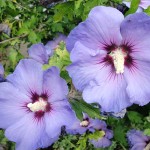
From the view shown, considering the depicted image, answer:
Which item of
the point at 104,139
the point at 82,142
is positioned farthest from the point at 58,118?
the point at 104,139

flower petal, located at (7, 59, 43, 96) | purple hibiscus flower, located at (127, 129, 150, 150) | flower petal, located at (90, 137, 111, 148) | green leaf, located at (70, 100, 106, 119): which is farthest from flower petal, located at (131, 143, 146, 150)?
flower petal, located at (7, 59, 43, 96)

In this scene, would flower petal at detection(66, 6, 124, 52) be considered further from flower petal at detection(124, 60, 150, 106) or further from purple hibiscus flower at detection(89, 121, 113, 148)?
purple hibiscus flower at detection(89, 121, 113, 148)

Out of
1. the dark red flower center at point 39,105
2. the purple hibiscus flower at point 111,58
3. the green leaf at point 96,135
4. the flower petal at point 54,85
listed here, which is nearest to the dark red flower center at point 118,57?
the purple hibiscus flower at point 111,58

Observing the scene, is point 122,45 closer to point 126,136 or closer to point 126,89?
point 126,89

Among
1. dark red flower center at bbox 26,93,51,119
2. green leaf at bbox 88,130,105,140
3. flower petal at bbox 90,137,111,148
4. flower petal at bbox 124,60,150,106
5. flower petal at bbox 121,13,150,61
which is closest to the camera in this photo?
flower petal at bbox 121,13,150,61

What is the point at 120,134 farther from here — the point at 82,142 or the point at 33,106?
the point at 33,106

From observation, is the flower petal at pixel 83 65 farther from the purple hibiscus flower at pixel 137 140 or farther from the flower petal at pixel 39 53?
the purple hibiscus flower at pixel 137 140
